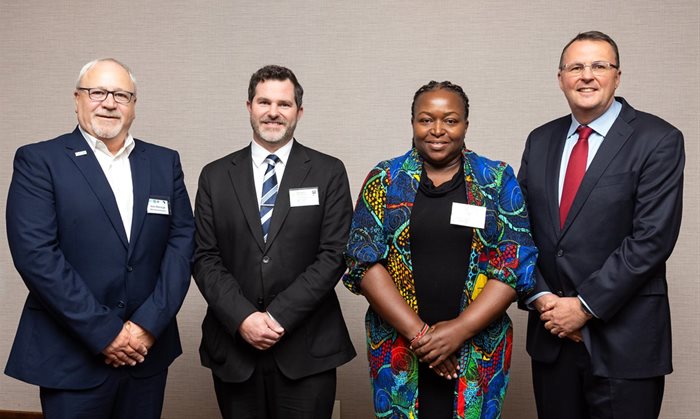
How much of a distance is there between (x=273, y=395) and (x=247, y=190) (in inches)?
32.5

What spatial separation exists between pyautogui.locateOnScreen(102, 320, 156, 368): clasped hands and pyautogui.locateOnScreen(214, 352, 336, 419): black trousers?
368 millimetres

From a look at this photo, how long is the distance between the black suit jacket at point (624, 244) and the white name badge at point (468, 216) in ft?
1.27

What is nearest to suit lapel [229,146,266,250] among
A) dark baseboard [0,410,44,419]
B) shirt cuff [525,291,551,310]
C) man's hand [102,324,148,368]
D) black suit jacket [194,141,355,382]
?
black suit jacket [194,141,355,382]

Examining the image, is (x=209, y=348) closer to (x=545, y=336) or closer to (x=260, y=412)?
(x=260, y=412)

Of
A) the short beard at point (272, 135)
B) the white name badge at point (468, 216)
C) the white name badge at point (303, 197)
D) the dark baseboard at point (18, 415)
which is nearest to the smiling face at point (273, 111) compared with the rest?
the short beard at point (272, 135)

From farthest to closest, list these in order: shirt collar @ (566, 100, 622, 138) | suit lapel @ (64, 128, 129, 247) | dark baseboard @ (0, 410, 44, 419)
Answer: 1. dark baseboard @ (0, 410, 44, 419)
2. shirt collar @ (566, 100, 622, 138)
3. suit lapel @ (64, 128, 129, 247)

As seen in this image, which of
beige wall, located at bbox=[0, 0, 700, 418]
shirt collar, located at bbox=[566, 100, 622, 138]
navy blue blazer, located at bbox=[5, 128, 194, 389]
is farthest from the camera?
beige wall, located at bbox=[0, 0, 700, 418]

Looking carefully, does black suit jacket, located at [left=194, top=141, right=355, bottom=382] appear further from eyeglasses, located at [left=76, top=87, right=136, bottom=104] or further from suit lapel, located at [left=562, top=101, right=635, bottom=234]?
suit lapel, located at [left=562, top=101, right=635, bottom=234]

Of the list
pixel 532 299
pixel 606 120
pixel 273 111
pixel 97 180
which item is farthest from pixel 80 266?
pixel 606 120

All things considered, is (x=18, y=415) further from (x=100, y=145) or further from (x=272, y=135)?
(x=272, y=135)

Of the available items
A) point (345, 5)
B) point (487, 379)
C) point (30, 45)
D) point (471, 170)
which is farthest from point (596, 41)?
point (30, 45)

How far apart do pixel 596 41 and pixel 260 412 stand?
1970 millimetres

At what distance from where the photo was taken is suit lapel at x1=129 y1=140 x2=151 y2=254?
278 cm

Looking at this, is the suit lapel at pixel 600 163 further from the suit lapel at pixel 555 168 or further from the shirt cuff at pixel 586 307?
the shirt cuff at pixel 586 307
